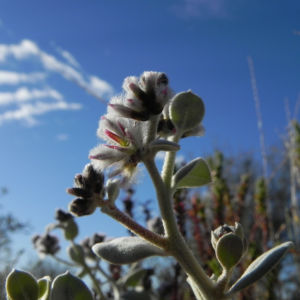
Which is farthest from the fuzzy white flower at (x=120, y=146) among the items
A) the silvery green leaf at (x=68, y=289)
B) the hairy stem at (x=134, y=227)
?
the silvery green leaf at (x=68, y=289)

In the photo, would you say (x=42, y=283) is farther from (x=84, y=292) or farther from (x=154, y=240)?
(x=154, y=240)

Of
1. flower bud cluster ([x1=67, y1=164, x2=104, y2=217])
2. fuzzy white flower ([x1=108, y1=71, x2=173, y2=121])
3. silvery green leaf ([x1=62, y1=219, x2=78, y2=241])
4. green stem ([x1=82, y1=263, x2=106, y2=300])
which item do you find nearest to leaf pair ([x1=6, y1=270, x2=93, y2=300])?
flower bud cluster ([x1=67, y1=164, x2=104, y2=217])

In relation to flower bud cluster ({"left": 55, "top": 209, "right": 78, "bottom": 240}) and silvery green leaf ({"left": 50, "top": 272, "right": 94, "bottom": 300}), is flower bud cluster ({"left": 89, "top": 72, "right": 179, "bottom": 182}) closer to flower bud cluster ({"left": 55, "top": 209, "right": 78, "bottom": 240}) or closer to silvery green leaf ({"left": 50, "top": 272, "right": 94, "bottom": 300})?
silvery green leaf ({"left": 50, "top": 272, "right": 94, "bottom": 300})

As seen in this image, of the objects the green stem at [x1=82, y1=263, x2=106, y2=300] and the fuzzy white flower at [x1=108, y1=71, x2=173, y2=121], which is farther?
the green stem at [x1=82, y1=263, x2=106, y2=300]

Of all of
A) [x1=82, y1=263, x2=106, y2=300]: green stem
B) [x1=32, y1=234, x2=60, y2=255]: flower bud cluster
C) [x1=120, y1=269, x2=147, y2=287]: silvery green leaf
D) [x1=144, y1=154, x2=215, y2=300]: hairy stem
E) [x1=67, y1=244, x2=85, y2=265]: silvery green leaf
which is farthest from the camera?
[x1=32, y1=234, x2=60, y2=255]: flower bud cluster

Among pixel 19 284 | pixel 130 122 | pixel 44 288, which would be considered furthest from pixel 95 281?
pixel 130 122

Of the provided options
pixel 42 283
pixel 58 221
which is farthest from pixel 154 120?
pixel 58 221

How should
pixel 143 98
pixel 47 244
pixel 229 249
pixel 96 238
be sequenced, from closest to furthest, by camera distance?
pixel 229 249 < pixel 143 98 < pixel 96 238 < pixel 47 244

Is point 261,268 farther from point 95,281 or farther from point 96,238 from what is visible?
point 96,238
